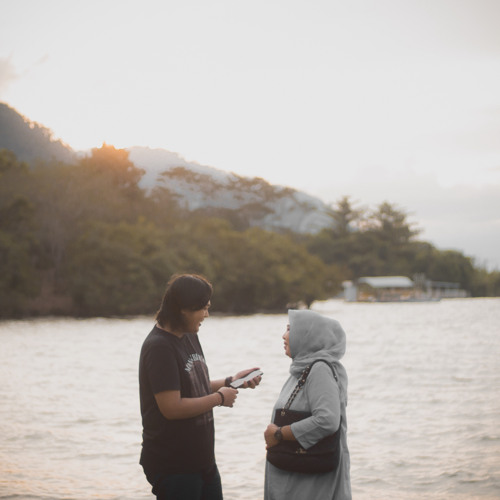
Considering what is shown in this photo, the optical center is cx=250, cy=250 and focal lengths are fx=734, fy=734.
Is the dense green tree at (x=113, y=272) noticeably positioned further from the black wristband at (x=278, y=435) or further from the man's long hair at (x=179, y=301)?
the black wristband at (x=278, y=435)

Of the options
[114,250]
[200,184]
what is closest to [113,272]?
[114,250]

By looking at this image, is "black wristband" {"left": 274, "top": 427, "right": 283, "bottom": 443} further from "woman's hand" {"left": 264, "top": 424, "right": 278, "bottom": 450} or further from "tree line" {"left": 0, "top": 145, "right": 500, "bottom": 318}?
"tree line" {"left": 0, "top": 145, "right": 500, "bottom": 318}

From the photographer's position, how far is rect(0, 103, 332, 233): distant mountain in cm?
4712

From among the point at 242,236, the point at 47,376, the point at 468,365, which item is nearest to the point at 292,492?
the point at 47,376

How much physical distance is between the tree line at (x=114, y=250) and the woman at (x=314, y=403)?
3929cm

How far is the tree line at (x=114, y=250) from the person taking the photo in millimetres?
42250

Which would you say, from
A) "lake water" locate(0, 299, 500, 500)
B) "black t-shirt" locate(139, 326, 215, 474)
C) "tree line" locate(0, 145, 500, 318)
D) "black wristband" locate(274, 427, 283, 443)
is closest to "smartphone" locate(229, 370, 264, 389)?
"black t-shirt" locate(139, 326, 215, 474)

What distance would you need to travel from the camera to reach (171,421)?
280 centimetres

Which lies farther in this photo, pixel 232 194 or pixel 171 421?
pixel 232 194

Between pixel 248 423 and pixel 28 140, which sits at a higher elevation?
pixel 28 140

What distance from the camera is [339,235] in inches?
3875

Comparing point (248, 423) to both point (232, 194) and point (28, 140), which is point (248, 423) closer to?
point (28, 140)

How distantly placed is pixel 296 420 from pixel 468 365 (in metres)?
19.6

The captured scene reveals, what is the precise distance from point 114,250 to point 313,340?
42.9m
